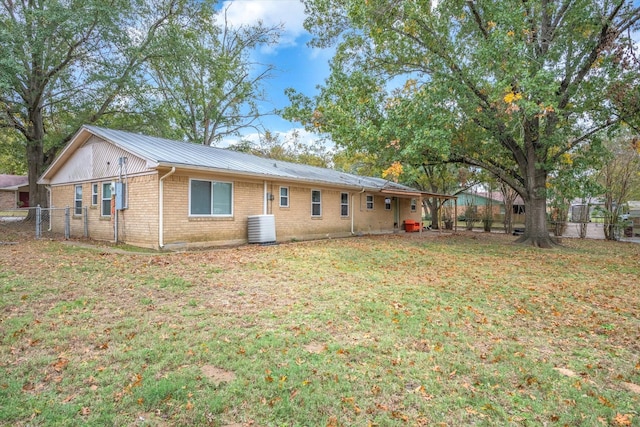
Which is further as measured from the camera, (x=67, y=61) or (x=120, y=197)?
(x=67, y=61)

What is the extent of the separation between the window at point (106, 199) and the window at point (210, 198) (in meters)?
3.93

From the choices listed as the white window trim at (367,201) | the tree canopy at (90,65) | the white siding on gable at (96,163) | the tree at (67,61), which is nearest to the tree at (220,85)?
the tree canopy at (90,65)

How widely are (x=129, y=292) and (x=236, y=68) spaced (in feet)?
82.9

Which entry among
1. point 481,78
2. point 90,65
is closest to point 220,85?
point 90,65

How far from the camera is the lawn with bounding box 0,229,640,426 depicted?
9.20ft

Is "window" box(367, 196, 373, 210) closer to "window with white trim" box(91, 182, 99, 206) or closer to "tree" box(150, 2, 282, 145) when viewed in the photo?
"tree" box(150, 2, 282, 145)

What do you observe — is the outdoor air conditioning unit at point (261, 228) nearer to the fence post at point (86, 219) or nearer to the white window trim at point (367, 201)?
the fence post at point (86, 219)

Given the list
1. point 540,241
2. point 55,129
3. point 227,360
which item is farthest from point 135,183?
point 540,241

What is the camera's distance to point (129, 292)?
5.97 meters

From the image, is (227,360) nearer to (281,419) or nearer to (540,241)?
(281,419)

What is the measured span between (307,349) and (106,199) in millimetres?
12436

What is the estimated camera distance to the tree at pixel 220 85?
25.4 m

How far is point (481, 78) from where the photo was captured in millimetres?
13180

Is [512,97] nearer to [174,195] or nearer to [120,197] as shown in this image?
[174,195]
